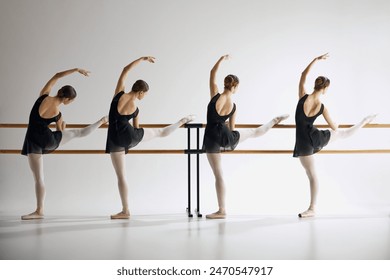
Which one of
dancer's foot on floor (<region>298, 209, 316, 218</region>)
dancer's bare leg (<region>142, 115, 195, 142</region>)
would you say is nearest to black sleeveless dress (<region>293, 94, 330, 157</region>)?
dancer's foot on floor (<region>298, 209, 316, 218</region>)

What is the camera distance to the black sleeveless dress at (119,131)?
477cm

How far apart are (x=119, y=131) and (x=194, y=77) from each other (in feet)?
6.48

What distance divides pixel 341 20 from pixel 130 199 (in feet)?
9.90

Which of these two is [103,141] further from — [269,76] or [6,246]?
[6,246]

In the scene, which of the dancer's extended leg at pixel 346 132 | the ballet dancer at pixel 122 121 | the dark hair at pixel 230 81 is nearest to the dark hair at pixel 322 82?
the dancer's extended leg at pixel 346 132

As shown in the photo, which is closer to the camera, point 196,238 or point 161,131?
point 196,238

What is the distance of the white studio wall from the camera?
639cm

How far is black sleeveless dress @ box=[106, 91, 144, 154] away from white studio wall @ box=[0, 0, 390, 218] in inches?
62.2

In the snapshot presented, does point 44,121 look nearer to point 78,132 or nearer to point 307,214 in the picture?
point 78,132

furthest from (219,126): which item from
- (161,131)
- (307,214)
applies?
(307,214)

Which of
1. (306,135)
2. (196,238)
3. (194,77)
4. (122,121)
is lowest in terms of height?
(196,238)

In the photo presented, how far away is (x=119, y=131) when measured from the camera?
4.78 meters

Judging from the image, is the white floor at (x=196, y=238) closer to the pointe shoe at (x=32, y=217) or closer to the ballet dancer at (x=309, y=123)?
the pointe shoe at (x=32, y=217)

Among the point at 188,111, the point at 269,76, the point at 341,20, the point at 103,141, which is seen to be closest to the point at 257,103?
the point at 269,76
